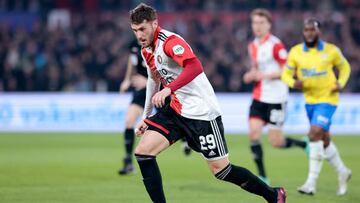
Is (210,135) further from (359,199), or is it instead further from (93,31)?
(93,31)

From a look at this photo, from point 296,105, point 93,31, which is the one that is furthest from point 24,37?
point 296,105

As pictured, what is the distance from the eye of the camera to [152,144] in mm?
6949

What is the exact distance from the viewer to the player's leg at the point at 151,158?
6926 mm

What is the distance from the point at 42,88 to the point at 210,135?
44.3 feet

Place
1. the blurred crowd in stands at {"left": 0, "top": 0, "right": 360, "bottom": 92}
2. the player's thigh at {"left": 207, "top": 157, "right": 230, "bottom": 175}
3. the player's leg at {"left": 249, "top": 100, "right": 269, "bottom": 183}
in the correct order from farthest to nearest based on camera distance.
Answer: the blurred crowd in stands at {"left": 0, "top": 0, "right": 360, "bottom": 92}, the player's leg at {"left": 249, "top": 100, "right": 269, "bottom": 183}, the player's thigh at {"left": 207, "top": 157, "right": 230, "bottom": 175}

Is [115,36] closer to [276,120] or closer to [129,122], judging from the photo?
[129,122]

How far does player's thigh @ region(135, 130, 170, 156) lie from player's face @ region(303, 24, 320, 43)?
122 inches

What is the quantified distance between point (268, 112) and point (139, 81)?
197cm

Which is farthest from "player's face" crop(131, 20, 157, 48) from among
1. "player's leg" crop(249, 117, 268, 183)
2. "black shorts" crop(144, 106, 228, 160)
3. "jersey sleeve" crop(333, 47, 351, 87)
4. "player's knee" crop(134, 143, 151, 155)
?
"player's leg" crop(249, 117, 268, 183)

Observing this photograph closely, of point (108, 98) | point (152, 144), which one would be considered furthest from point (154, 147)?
point (108, 98)

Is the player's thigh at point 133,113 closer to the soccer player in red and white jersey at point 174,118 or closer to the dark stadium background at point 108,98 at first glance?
the dark stadium background at point 108,98

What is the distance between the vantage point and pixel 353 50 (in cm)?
2125

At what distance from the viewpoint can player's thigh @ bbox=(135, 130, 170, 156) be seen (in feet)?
22.7

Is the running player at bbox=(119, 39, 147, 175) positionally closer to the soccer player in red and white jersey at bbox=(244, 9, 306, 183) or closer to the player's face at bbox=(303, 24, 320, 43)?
the soccer player in red and white jersey at bbox=(244, 9, 306, 183)
